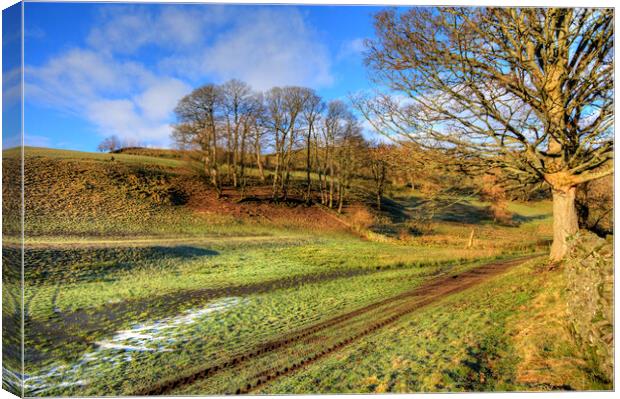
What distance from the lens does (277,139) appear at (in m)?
3.86

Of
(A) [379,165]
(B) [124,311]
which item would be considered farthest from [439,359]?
(B) [124,311]

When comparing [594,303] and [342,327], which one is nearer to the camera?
[594,303]

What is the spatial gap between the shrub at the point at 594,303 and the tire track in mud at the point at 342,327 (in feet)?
3.44

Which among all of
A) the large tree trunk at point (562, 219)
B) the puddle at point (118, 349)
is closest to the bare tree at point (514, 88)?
the large tree trunk at point (562, 219)

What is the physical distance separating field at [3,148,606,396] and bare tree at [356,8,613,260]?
689mm

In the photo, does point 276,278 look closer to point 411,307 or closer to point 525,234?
point 411,307

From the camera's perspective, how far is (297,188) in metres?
4.07

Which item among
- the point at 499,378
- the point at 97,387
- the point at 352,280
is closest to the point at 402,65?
the point at 352,280

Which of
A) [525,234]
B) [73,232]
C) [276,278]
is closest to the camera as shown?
[73,232]

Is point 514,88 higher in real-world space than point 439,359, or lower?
higher

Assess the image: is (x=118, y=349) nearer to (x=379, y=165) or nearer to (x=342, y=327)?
(x=342, y=327)

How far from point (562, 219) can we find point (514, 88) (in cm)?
172

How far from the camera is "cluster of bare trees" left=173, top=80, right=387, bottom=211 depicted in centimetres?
365

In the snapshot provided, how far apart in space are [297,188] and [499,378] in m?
2.70
